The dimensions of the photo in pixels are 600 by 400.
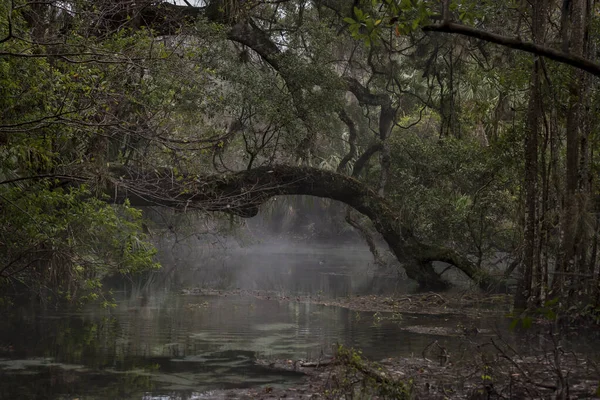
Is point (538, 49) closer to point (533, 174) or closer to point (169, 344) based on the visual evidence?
A: point (169, 344)

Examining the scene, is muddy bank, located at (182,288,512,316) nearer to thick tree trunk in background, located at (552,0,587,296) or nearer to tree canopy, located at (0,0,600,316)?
tree canopy, located at (0,0,600,316)

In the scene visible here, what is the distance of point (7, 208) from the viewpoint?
10773 millimetres

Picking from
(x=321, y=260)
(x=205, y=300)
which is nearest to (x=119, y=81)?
(x=205, y=300)

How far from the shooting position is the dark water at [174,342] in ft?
29.3

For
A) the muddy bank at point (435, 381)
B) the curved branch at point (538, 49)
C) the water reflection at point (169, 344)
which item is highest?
the curved branch at point (538, 49)

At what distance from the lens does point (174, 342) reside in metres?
12.0

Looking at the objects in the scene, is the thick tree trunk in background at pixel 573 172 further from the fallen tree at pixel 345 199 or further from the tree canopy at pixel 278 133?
the fallen tree at pixel 345 199

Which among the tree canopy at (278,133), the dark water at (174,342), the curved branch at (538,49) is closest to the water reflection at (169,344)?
the dark water at (174,342)

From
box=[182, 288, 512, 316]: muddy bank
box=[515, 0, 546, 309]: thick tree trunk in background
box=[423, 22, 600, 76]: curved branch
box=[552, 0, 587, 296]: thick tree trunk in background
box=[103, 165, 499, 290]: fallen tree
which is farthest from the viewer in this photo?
box=[103, 165, 499, 290]: fallen tree

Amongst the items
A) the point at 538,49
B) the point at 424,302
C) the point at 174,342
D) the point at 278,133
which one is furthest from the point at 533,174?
the point at 538,49

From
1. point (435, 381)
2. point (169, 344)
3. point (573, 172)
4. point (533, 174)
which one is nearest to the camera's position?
point (435, 381)

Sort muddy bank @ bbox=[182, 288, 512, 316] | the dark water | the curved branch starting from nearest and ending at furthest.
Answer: the curved branch
the dark water
muddy bank @ bbox=[182, 288, 512, 316]

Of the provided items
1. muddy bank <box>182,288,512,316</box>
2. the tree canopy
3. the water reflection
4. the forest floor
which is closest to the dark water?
the water reflection

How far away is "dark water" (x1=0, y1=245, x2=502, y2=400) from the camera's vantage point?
8.95 metres
